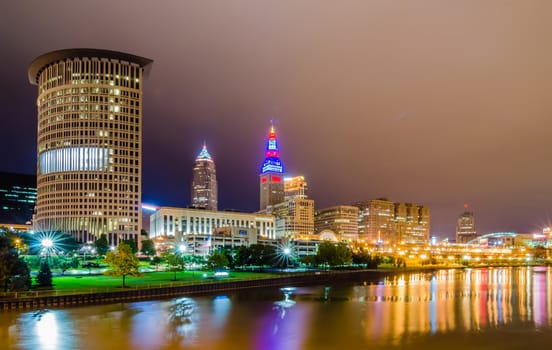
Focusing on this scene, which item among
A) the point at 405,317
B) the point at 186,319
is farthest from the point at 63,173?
the point at 405,317

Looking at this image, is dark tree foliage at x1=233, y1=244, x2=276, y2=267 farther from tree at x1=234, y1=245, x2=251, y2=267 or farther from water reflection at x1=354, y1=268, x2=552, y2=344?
water reflection at x1=354, y1=268, x2=552, y2=344

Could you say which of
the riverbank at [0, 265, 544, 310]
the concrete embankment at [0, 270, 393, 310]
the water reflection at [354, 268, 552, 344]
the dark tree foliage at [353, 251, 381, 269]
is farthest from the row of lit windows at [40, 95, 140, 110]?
the water reflection at [354, 268, 552, 344]

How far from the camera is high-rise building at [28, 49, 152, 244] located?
15075 centimetres

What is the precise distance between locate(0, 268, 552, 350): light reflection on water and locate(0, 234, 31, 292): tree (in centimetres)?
585

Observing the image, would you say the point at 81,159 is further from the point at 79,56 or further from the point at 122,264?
the point at 122,264

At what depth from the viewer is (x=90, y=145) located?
498 ft

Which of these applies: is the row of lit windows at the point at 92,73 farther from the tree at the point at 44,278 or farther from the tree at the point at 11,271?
the tree at the point at 11,271

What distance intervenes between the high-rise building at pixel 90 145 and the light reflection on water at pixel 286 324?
95.9 m

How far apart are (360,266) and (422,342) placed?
4112 inches

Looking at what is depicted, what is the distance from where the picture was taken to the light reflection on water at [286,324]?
3950cm

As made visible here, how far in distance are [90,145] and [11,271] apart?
104581 millimetres

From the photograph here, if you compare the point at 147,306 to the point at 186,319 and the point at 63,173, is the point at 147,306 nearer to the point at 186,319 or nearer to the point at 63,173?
the point at 186,319

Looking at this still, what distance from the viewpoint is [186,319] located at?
48969mm

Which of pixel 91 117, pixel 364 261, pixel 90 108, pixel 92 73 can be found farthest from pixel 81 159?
pixel 364 261
